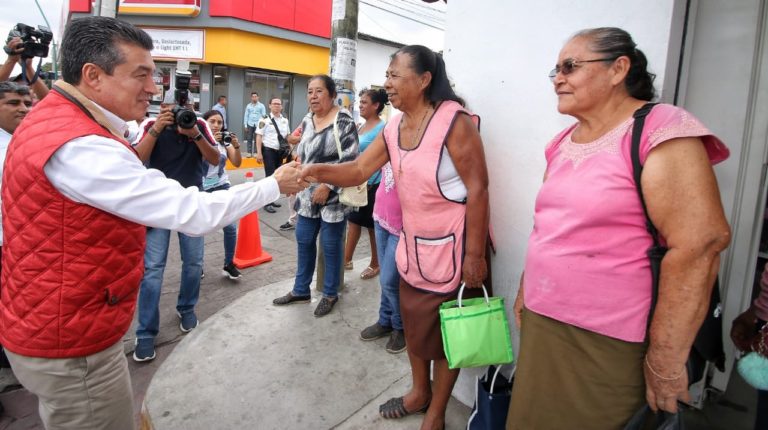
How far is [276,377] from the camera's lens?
9.53 feet

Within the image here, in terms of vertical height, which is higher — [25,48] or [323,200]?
[25,48]

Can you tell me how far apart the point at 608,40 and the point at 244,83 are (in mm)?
16764

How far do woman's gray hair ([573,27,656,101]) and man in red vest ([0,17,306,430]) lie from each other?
4.88 ft

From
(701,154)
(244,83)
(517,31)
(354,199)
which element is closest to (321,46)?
(244,83)

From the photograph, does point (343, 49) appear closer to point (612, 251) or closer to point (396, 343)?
point (396, 343)

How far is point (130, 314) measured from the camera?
5.98 ft

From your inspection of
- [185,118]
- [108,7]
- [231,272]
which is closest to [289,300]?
[231,272]

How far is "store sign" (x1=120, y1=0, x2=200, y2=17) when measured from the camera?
50.2 feet

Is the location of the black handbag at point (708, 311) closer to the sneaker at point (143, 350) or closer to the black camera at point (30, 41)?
the sneaker at point (143, 350)

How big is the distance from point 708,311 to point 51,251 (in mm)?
2165

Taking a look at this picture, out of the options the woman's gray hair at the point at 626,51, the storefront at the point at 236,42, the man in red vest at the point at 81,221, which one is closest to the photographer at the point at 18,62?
the man in red vest at the point at 81,221

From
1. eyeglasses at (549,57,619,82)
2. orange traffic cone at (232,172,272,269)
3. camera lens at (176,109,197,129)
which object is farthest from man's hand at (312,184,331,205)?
eyeglasses at (549,57,619,82)

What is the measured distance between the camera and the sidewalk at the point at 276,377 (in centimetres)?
252

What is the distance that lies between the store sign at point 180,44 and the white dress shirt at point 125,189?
1590 centimetres
